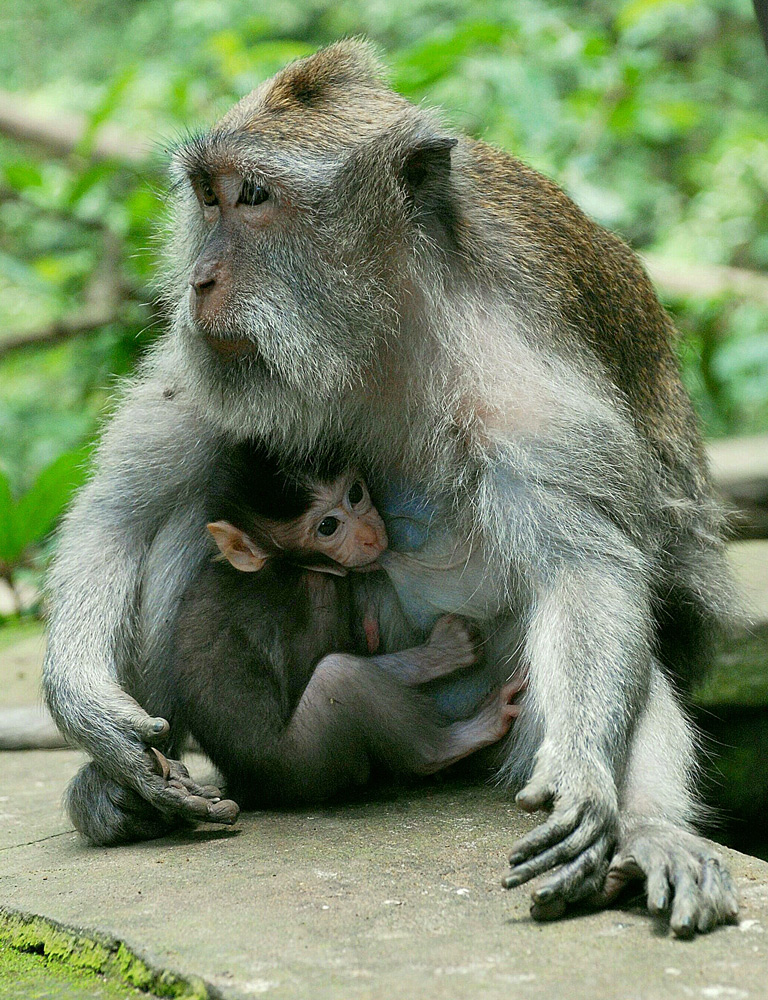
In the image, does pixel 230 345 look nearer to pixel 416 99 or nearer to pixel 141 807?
pixel 141 807

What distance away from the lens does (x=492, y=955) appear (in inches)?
107

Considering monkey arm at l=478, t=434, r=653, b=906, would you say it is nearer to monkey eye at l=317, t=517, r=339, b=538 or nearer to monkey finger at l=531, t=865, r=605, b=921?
monkey finger at l=531, t=865, r=605, b=921

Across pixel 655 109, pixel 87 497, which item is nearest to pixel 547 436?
pixel 87 497

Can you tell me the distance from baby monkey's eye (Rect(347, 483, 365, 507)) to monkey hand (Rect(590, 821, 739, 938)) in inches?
58.4

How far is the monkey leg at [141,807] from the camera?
3.80 m

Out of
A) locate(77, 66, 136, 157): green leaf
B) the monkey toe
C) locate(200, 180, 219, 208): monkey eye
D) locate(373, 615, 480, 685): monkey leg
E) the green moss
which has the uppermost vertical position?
locate(77, 66, 136, 157): green leaf

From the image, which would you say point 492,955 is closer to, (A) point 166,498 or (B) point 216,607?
(B) point 216,607

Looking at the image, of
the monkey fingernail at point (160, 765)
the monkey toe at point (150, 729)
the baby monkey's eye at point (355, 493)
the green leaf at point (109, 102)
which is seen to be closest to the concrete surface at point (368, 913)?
the monkey fingernail at point (160, 765)

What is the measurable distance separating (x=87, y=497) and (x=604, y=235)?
215 cm

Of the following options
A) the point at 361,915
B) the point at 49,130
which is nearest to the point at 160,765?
the point at 361,915

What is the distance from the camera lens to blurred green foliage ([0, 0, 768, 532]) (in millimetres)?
9383

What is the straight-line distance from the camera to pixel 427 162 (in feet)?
13.2

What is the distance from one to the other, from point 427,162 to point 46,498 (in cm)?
440

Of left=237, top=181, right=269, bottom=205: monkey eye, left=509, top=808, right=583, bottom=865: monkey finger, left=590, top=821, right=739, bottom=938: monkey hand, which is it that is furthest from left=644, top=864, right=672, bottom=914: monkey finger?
left=237, top=181, right=269, bottom=205: monkey eye
